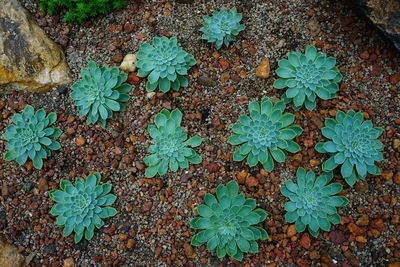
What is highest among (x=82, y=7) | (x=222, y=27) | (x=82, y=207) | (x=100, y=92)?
(x=222, y=27)

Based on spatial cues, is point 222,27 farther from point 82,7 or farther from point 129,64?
point 82,7

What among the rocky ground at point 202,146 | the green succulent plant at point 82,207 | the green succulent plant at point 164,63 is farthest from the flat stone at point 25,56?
the green succulent plant at point 82,207

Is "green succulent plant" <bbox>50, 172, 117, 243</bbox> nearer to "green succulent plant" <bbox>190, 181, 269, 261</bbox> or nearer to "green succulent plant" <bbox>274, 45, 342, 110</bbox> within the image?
"green succulent plant" <bbox>190, 181, 269, 261</bbox>

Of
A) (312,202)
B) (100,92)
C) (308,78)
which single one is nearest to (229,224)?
(312,202)

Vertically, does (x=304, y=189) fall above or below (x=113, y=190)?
above

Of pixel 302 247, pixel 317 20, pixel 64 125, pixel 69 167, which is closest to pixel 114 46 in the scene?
pixel 64 125

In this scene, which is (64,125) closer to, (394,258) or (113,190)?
(113,190)

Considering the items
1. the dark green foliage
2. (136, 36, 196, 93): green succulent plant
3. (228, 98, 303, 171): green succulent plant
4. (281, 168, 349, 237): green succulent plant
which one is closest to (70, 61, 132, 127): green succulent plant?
(136, 36, 196, 93): green succulent plant
